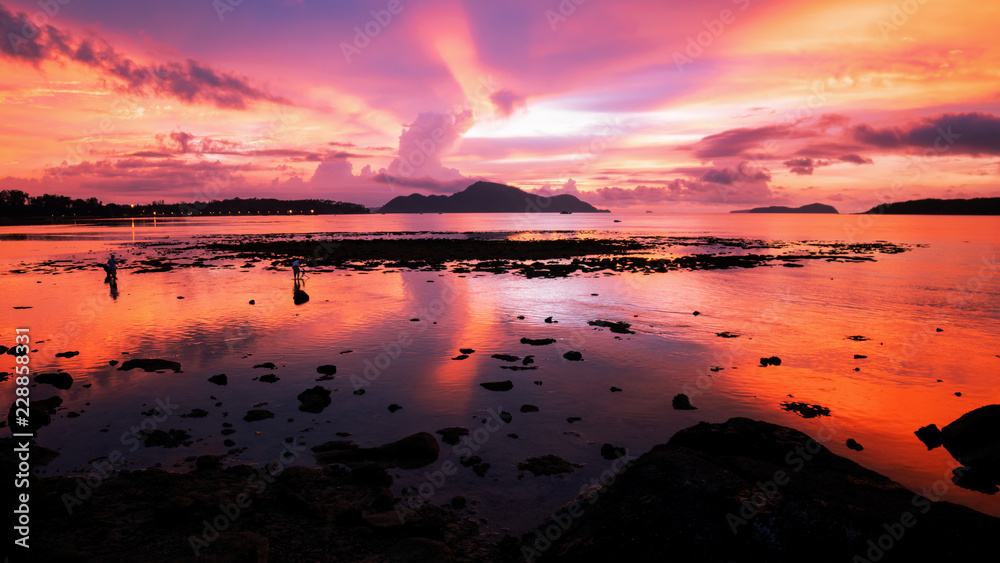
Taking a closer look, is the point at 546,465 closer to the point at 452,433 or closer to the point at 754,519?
the point at 452,433

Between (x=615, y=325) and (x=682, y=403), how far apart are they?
959 centimetres

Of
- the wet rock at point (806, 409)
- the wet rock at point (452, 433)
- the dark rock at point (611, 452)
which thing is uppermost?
the wet rock at point (806, 409)

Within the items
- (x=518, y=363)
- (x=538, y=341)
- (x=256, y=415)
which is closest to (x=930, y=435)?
(x=518, y=363)

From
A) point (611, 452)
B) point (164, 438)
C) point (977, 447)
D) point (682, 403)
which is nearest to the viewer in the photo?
point (611, 452)

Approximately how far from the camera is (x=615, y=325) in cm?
2284

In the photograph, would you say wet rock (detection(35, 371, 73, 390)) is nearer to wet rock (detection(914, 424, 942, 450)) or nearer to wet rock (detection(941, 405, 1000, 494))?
wet rock (detection(941, 405, 1000, 494))

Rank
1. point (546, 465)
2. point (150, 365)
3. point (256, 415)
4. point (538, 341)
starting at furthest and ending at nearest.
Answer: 1. point (538, 341)
2. point (150, 365)
3. point (256, 415)
4. point (546, 465)

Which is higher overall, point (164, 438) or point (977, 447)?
point (977, 447)

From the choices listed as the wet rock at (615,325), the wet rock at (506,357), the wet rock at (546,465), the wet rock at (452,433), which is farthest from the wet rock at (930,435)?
the wet rock at (506,357)

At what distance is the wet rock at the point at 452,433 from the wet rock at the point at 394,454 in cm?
57

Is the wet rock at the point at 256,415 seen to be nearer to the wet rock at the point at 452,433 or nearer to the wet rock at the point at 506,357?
the wet rock at the point at 452,433

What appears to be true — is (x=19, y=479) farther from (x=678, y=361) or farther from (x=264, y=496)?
(x=678, y=361)

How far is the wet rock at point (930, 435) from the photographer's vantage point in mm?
11305

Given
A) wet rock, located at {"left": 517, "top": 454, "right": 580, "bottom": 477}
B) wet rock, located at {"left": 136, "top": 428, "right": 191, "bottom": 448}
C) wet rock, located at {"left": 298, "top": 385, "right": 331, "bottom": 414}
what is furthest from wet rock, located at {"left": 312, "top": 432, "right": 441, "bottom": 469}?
wet rock, located at {"left": 136, "top": 428, "right": 191, "bottom": 448}
